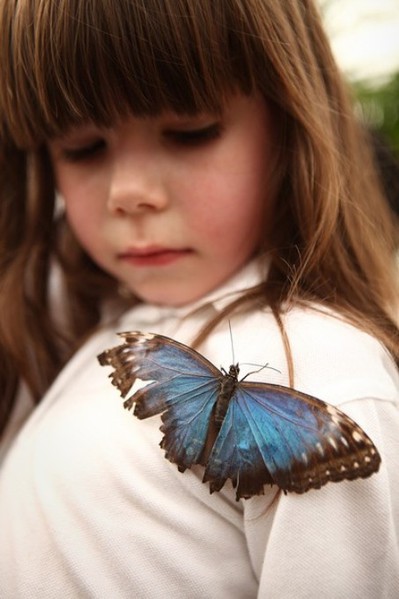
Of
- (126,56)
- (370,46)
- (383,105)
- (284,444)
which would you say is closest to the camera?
(284,444)

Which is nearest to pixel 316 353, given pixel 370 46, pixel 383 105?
pixel 383 105

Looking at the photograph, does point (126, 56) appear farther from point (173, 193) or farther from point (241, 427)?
point (241, 427)

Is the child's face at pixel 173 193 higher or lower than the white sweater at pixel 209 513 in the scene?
higher

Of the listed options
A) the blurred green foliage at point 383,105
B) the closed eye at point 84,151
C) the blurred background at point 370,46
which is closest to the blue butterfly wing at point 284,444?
the closed eye at point 84,151

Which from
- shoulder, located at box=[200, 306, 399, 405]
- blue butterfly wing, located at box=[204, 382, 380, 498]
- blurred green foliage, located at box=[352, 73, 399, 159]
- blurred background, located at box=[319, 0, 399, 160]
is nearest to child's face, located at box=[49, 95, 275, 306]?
shoulder, located at box=[200, 306, 399, 405]

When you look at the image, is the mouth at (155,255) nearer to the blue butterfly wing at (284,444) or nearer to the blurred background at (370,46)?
the blue butterfly wing at (284,444)

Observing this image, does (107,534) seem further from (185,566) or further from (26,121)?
(26,121)
